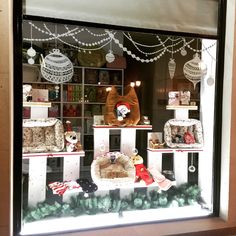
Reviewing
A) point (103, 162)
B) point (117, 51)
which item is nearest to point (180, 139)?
point (103, 162)

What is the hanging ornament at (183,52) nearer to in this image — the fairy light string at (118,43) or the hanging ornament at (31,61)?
the fairy light string at (118,43)

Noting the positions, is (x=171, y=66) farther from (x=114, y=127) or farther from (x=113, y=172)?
(x=113, y=172)

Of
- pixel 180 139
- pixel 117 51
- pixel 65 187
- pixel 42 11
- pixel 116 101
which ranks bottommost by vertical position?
pixel 65 187

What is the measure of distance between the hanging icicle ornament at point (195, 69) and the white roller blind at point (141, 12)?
0.20 meters

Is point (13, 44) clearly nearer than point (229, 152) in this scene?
Yes

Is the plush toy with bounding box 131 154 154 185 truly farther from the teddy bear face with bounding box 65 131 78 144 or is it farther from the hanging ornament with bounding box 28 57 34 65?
the hanging ornament with bounding box 28 57 34 65

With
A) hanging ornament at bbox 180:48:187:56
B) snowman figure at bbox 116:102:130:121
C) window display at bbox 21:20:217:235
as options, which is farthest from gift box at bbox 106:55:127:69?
hanging ornament at bbox 180:48:187:56

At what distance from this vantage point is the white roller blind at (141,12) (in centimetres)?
156

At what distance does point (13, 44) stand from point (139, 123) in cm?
92

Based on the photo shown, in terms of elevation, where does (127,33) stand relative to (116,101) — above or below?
above

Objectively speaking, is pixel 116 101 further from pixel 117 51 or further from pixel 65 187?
pixel 65 187

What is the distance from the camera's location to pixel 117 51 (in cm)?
175

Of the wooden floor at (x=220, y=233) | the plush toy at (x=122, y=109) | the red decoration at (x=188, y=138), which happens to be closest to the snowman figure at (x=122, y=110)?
the plush toy at (x=122, y=109)

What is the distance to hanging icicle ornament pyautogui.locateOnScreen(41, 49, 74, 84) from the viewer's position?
165cm
